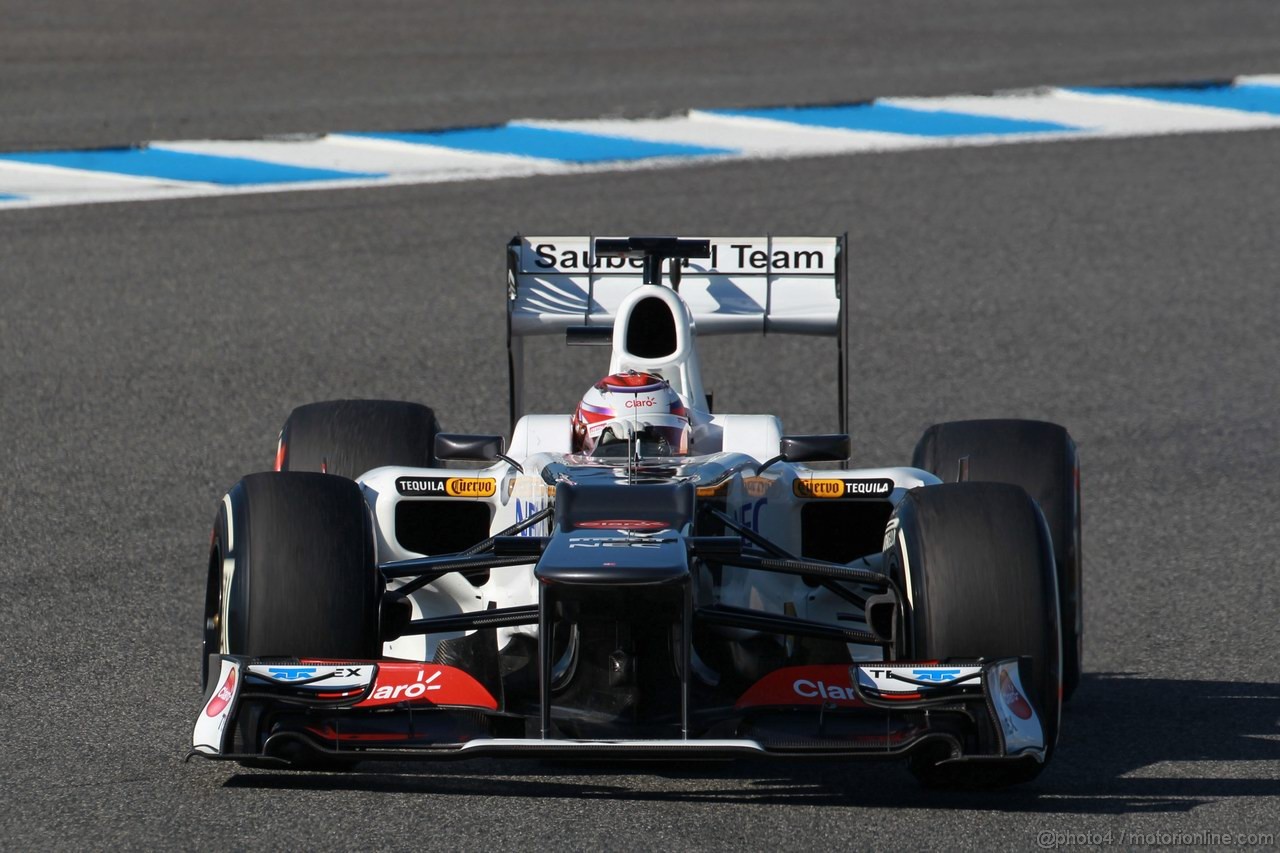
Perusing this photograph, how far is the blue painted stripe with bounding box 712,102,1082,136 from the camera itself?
53.8 ft

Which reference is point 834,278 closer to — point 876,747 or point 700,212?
point 876,747

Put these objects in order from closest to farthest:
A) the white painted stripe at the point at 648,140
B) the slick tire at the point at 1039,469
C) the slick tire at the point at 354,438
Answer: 1. the slick tire at the point at 1039,469
2. the slick tire at the point at 354,438
3. the white painted stripe at the point at 648,140

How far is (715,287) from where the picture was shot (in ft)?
25.6

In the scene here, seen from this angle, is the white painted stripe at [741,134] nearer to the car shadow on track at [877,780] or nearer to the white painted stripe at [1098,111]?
the white painted stripe at [1098,111]

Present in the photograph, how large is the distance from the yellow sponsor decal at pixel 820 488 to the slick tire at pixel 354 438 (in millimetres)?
1397

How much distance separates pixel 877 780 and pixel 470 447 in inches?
68.5

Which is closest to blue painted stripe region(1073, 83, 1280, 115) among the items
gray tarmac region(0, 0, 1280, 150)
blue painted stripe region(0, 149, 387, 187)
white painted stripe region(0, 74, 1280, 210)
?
white painted stripe region(0, 74, 1280, 210)

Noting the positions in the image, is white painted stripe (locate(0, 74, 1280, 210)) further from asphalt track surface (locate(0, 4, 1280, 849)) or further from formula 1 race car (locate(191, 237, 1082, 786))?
formula 1 race car (locate(191, 237, 1082, 786))

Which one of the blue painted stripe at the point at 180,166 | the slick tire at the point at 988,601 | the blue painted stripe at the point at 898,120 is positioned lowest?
the slick tire at the point at 988,601

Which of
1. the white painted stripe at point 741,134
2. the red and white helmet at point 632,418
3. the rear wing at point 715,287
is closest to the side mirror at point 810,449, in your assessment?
the red and white helmet at point 632,418

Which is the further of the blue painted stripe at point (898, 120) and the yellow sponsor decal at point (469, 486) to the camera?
the blue painted stripe at point (898, 120)

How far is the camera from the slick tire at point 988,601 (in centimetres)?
555

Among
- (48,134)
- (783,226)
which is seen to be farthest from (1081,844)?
(48,134)

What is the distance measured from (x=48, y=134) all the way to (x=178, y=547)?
788 centimetres
